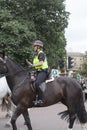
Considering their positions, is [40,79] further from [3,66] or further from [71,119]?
[71,119]

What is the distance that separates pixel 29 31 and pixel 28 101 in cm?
2434

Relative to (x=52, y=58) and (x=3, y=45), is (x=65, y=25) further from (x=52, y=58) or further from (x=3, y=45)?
(x=3, y=45)

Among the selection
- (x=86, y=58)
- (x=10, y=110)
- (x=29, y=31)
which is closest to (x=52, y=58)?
(x=29, y=31)

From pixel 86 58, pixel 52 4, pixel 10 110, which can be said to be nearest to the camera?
pixel 10 110

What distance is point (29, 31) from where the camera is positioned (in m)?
35.2

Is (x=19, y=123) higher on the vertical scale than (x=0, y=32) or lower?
lower

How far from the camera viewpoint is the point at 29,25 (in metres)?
36.6

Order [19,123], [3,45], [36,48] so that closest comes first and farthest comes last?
[36,48]
[19,123]
[3,45]

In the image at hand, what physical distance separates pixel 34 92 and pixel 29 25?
2578 centimetres

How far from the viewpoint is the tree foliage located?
34.2 m

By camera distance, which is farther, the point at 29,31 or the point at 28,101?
the point at 29,31

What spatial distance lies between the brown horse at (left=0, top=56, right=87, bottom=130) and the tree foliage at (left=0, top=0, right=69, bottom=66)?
22.1 metres

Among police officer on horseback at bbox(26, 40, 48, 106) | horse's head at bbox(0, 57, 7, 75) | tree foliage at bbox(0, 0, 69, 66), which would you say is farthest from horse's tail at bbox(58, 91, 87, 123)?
tree foliage at bbox(0, 0, 69, 66)

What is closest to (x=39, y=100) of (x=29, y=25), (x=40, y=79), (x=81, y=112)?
(x=40, y=79)
